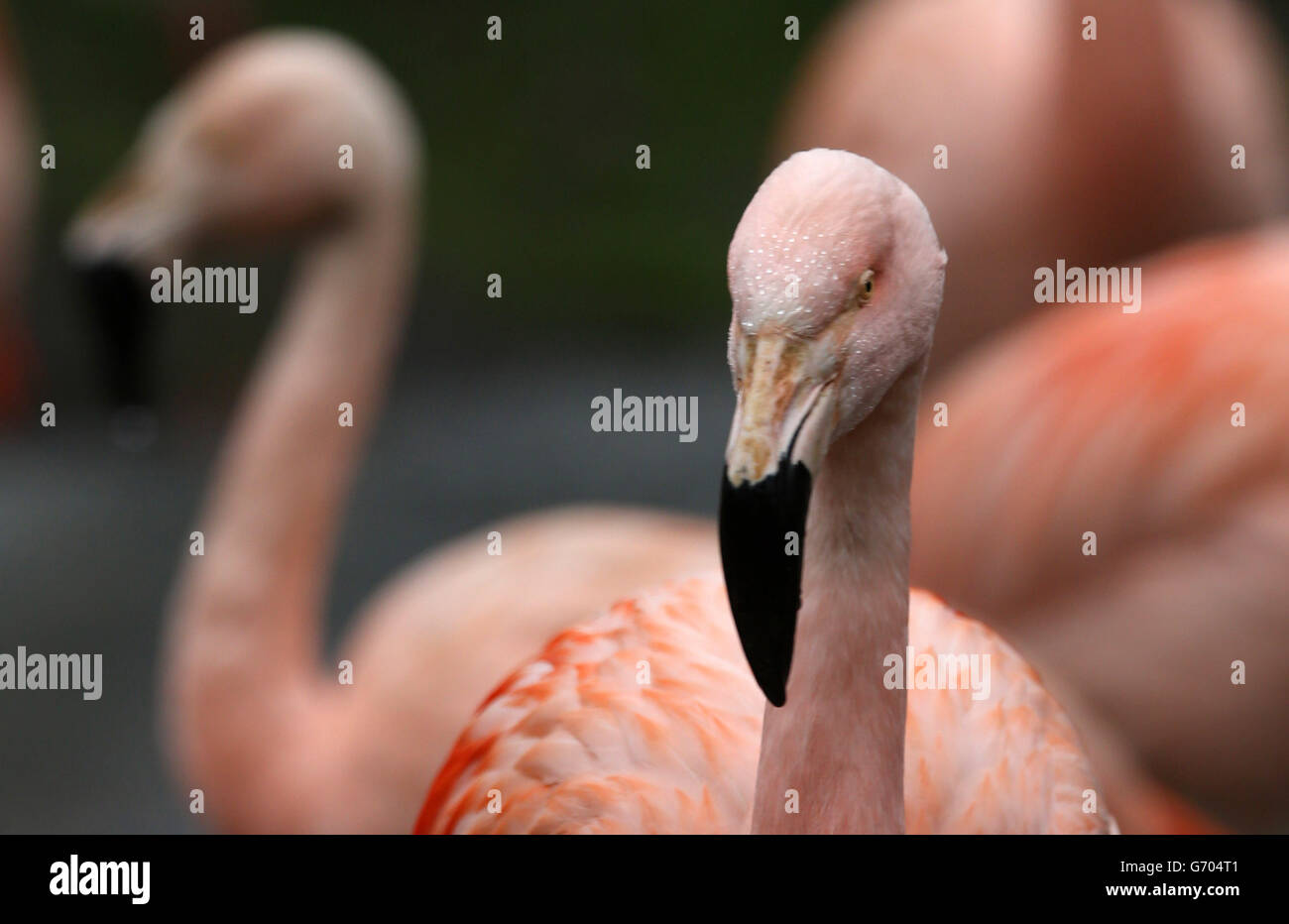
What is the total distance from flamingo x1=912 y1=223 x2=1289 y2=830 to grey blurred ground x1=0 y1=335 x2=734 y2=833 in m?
2.16

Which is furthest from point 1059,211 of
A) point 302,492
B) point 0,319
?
point 0,319

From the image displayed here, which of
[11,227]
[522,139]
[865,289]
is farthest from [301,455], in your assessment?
[522,139]

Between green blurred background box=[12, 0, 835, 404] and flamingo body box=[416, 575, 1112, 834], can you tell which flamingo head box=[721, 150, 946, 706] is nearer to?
flamingo body box=[416, 575, 1112, 834]

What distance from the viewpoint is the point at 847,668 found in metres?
1.33

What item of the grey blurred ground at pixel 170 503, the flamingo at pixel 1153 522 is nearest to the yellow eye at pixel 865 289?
the flamingo at pixel 1153 522

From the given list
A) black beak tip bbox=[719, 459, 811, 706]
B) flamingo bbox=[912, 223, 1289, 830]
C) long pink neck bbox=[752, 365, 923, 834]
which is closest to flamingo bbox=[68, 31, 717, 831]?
flamingo bbox=[912, 223, 1289, 830]

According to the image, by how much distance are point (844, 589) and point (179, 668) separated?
1.87m

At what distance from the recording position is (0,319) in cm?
546

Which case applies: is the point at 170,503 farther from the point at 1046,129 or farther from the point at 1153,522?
the point at 1153,522

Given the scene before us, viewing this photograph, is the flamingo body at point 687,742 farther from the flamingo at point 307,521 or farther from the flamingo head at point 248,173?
the flamingo head at point 248,173

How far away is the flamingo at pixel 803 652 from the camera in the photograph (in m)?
1.14

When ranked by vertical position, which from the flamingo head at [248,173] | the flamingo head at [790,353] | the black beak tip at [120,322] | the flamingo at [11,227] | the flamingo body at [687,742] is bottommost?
the flamingo body at [687,742]

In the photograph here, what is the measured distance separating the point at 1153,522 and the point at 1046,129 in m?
1.14
